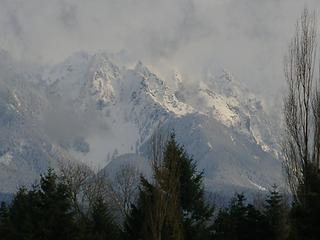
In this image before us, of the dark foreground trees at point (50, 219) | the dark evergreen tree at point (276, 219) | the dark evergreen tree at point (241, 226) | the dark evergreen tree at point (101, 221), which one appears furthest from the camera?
the dark evergreen tree at point (101, 221)

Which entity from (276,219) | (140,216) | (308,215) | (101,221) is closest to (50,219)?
(140,216)

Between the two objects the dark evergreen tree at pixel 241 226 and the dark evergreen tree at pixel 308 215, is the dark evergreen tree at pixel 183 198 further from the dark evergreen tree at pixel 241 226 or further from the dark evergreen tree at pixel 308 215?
the dark evergreen tree at pixel 308 215

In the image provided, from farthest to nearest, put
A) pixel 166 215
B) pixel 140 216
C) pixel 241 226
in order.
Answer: pixel 241 226, pixel 140 216, pixel 166 215

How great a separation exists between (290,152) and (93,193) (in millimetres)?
40133

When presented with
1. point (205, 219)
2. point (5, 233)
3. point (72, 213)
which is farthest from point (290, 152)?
point (5, 233)

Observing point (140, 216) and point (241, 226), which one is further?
point (241, 226)

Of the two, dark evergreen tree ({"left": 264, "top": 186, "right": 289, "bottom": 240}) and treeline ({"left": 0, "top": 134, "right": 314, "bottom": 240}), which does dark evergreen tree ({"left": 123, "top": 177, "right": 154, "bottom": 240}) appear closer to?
treeline ({"left": 0, "top": 134, "right": 314, "bottom": 240})

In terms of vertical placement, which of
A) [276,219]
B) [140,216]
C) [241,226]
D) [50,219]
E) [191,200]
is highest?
[276,219]

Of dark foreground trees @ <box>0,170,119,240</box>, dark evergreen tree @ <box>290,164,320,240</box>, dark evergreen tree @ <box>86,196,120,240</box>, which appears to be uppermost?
dark evergreen tree @ <box>86,196,120,240</box>

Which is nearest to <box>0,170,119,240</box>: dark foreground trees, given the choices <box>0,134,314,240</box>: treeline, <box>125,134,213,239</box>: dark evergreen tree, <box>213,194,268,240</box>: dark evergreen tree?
<box>0,134,314,240</box>: treeline

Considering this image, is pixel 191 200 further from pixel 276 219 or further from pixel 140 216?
pixel 276 219

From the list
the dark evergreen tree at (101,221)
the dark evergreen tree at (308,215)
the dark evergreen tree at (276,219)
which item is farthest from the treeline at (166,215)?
the dark evergreen tree at (101,221)

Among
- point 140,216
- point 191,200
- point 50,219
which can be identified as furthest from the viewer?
point 140,216

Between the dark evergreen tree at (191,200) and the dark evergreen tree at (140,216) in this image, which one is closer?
the dark evergreen tree at (140,216)
